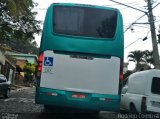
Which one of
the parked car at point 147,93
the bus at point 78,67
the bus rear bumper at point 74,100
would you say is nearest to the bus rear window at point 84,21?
the bus at point 78,67

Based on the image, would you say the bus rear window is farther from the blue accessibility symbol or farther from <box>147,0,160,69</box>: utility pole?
<box>147,0,160,69</box>: utility pole

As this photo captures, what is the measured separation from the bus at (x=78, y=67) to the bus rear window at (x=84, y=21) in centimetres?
3

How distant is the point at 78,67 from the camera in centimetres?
1098

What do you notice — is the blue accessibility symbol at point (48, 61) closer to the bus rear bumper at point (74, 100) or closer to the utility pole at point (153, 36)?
the bus rear bumper at point (74, 100)

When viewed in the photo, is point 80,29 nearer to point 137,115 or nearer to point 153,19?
point 137,115

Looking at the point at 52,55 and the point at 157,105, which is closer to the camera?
the point at 52,55

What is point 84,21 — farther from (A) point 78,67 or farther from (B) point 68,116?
(B) point 68,116

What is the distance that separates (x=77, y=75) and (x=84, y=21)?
5.31 feet

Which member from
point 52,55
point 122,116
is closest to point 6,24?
point 122,116

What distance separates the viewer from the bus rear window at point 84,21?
1127cm

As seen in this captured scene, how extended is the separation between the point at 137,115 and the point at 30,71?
52.4 metres

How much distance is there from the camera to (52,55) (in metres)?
11.0

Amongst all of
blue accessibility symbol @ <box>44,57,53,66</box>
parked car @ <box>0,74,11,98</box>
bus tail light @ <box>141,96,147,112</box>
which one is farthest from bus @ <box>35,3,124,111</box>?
parked car @ <box>0,74,11,98</box>

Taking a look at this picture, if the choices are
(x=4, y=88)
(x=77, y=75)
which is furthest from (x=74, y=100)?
(x=4, y=88)
